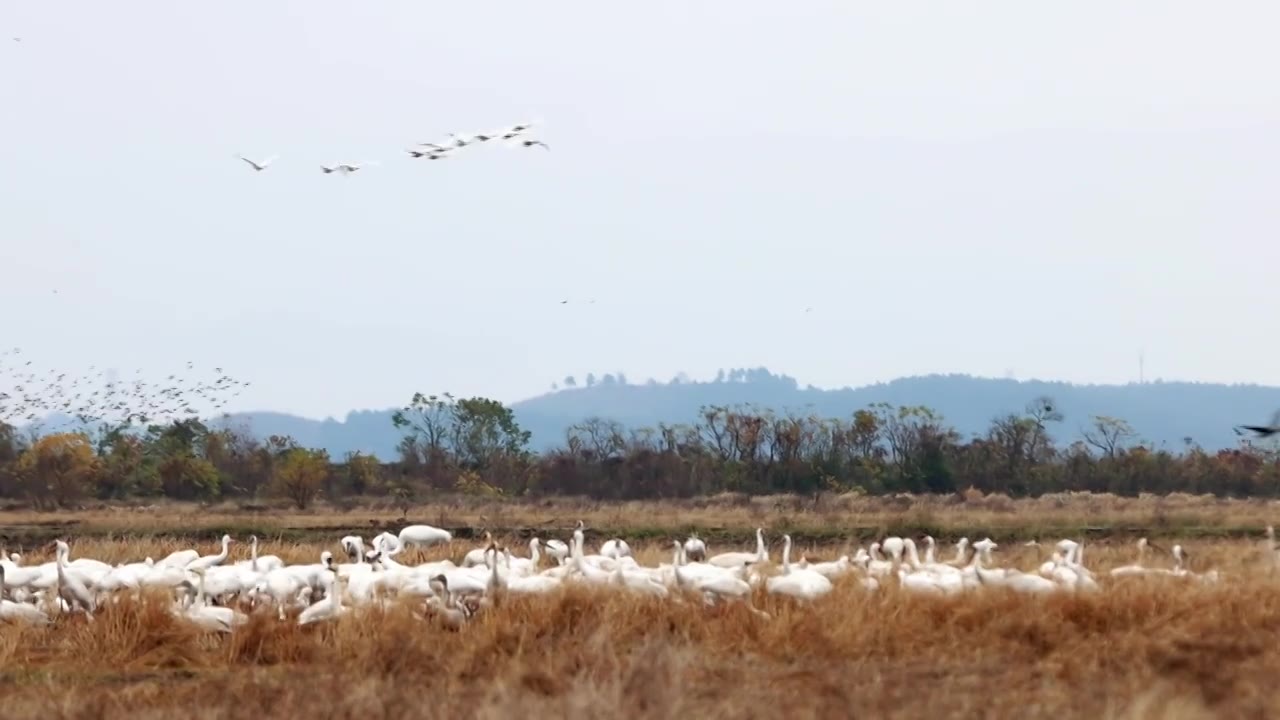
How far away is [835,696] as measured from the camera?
11.4 m

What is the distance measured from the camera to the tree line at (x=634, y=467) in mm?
55125

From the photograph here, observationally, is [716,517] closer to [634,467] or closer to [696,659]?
[634,467]

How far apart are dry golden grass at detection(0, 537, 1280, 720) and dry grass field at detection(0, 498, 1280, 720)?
2 centimetres

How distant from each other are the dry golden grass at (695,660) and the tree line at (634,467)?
3635 cm

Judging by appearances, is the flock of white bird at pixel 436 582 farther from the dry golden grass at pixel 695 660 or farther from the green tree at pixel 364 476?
the green tree at pixel 364 476

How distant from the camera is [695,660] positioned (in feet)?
42.7

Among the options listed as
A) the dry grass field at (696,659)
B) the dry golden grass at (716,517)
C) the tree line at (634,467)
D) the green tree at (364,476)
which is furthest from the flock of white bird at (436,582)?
the green tree at (364,476)

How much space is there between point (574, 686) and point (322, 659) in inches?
139

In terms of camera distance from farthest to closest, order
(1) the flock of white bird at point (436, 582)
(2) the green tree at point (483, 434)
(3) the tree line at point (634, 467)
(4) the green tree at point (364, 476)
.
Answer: (2) the green tree at point (483, 434) → (4) the green tree at point (364, 476) → (3) the tree line at point (634, 467) → (1) the flock of white bird at point (436, 582)

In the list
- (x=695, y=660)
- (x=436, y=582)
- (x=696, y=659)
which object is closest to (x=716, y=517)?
(x=436, y=582)

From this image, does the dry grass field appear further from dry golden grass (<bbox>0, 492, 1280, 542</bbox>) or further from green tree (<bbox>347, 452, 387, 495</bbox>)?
green tree (<bbox>347, 452, 387, 495</bbox>)

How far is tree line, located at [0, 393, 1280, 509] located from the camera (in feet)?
181

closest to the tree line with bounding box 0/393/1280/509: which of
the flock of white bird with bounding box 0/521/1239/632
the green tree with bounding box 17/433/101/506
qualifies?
the green tree with bounding box 17/433/101/506

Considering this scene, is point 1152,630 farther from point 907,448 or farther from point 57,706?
point 907,448
